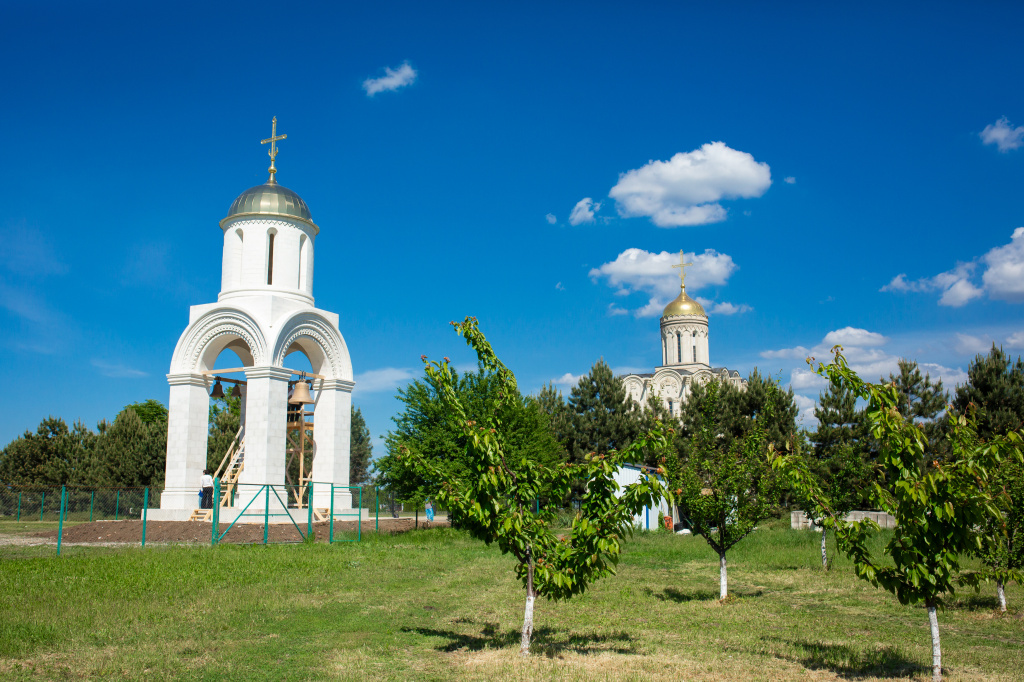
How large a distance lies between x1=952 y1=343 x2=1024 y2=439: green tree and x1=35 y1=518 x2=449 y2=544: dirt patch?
77.9ft

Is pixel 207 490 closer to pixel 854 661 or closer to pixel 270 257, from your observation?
pixel 270 257

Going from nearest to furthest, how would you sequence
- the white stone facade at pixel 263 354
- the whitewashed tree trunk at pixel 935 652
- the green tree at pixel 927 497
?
1. the green tree at pixel 927 497
2. the whitewashed tree trunk at pixel 935 652
3. the white stone facade at pixel 263 354

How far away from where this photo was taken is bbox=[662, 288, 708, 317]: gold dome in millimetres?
60031

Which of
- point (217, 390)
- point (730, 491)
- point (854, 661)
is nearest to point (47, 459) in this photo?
point (217, 390)

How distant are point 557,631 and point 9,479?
38.4 metres

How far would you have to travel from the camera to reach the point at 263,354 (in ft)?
74.1

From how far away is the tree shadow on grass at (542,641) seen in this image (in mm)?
8117

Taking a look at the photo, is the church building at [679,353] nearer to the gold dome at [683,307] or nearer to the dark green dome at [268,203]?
the gold dome at [683,307]

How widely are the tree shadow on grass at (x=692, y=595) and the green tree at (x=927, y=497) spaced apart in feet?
16.6

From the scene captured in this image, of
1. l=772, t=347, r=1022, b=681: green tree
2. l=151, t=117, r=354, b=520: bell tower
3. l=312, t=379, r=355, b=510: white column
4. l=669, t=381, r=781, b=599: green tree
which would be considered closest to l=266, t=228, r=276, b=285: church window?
l=151, t=117, r=354, b=520: bell tower

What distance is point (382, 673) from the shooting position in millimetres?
7055

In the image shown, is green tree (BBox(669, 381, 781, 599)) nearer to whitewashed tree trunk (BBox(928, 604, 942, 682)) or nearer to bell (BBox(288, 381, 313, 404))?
whitewashed tree trunk (BBox(928, 604, 942, 682))

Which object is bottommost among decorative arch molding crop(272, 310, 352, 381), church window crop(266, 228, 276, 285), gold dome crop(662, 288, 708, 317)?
decorative arch molding crop(272, 310, 352, 381)

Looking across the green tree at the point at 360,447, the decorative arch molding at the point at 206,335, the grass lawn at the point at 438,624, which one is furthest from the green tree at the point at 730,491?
the green tree at the point at 360,447
